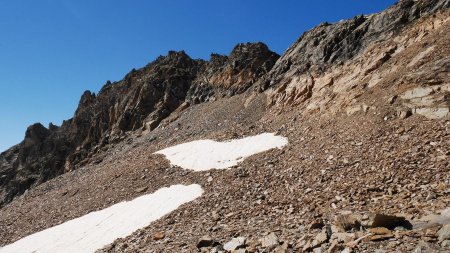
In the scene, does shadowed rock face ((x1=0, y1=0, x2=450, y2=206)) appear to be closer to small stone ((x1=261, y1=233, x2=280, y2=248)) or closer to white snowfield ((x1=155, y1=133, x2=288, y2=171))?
white snowfield ((x1=155, y1=133, x2=288, y2=171))

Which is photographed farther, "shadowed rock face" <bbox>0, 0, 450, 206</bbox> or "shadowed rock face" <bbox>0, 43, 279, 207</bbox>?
"shadowed rock face" <bbox>0, 43, 279, 207</bbox>

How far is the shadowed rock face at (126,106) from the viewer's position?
57.2 metres

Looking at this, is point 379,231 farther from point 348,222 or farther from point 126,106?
point 126,106

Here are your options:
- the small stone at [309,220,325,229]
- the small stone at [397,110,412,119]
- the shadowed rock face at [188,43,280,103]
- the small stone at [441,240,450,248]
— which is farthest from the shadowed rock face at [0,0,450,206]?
the small stone at [441,240,450,248]

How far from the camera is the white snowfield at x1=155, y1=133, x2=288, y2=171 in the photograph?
2545cm

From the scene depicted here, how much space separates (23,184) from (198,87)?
148 feet

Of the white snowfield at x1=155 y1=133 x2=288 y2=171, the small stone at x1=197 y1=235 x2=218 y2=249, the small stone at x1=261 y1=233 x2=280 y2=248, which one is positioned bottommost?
the small stone at x1=261 y1=233 x2=280 y2=248

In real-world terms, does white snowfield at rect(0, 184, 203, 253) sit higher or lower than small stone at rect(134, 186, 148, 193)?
lower

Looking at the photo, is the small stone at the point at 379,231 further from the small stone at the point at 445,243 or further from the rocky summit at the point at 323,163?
the small stone at the point at 445,243

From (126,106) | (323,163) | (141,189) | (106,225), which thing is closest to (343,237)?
(323,163)

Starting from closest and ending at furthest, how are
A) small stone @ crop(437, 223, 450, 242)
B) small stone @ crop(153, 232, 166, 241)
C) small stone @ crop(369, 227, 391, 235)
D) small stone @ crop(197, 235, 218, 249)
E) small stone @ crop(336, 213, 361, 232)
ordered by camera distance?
1. small stone @ crop(437, 223, 450, 242)
2. small stone @ crop(369, 227, 391, 235)
3. small stone @ crop(336, 213, 361, 232)
4. small stone @ crop(197, 235, 218, 249)
5. small stone @ crop(153, 232, 166, 241)

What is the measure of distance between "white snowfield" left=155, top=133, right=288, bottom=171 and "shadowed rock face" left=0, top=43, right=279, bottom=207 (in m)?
22.1

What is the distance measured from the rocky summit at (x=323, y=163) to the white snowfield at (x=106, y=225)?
3.89ft

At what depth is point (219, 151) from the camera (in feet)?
93.0
